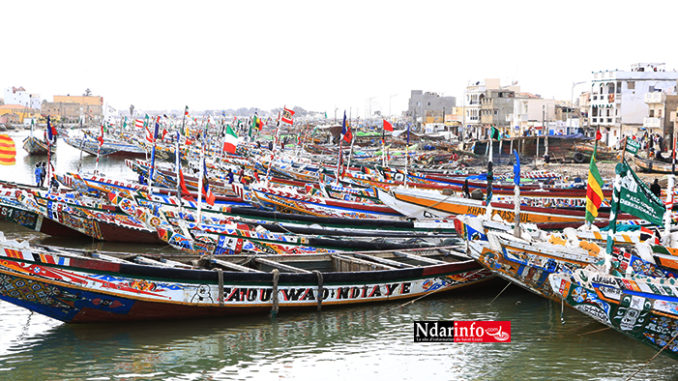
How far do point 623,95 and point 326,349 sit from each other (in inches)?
2309

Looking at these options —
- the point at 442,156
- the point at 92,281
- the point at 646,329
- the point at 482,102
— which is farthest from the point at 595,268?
the point at 482,102

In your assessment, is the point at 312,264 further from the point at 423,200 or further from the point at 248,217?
the point at 423,200

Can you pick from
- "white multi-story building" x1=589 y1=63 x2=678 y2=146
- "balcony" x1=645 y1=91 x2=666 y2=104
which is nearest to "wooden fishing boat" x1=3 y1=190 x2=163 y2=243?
"balcony" x1=645 y1=91 x2=666 y2=104

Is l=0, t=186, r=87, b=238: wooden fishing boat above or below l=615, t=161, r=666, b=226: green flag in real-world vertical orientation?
below

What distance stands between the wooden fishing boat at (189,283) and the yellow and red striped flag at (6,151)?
473 cm

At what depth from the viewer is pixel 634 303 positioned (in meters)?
11.0

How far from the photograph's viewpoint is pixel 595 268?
1219 cm

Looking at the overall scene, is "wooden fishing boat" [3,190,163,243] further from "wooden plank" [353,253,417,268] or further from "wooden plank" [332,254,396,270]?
"wooden plank" [353,253,417,268]

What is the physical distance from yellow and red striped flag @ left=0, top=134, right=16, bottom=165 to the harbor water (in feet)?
12.1

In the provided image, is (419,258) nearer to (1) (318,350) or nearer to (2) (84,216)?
(1) (318,350)

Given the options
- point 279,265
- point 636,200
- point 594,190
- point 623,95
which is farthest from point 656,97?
point 636,200

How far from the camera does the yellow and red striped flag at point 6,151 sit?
17.8m

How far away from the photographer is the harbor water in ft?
40.7

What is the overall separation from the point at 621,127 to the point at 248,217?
166ft
